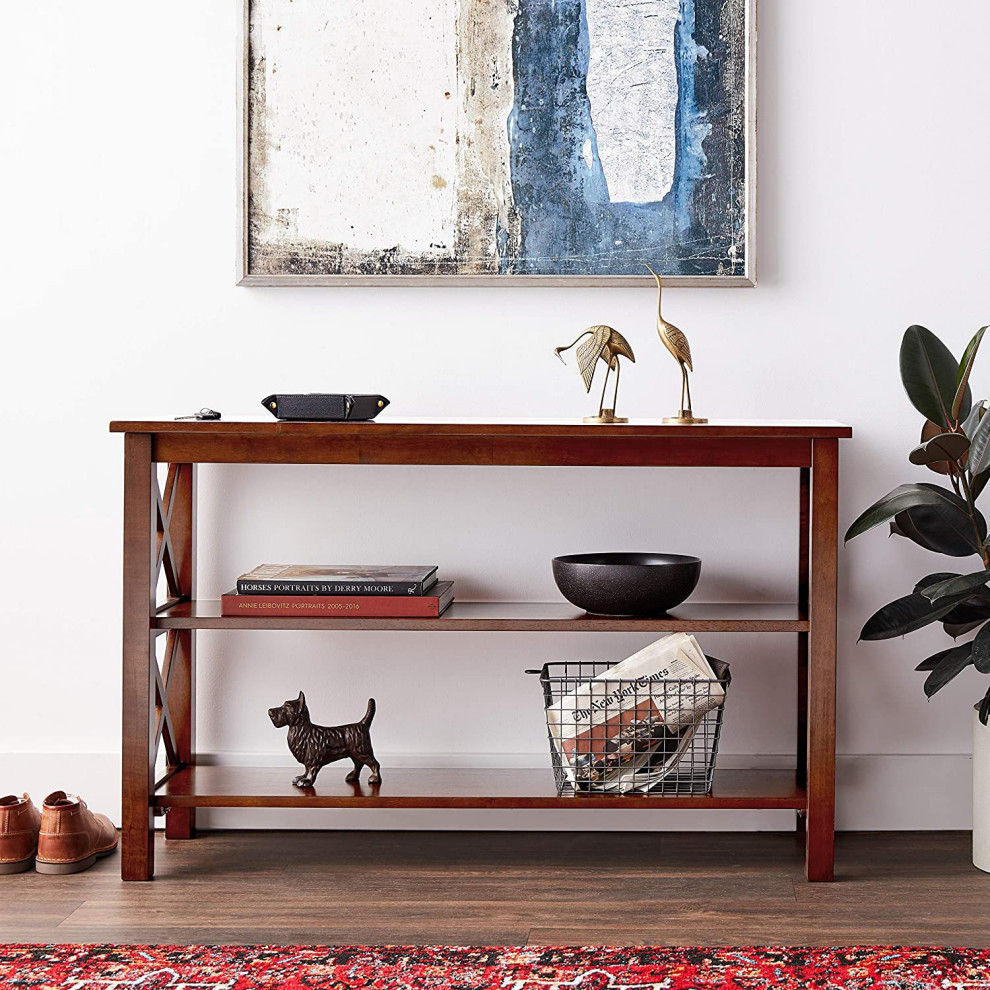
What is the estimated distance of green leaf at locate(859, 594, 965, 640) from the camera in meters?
1.99

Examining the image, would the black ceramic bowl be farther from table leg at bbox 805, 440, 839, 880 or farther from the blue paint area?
the blue paint area

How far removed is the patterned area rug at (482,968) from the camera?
1560mm

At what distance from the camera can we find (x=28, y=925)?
179cm

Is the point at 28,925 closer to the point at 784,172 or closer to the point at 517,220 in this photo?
the point at 517,220

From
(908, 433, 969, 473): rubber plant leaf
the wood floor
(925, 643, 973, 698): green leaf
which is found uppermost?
(908, 433, 969, 473): rubber plant leaf


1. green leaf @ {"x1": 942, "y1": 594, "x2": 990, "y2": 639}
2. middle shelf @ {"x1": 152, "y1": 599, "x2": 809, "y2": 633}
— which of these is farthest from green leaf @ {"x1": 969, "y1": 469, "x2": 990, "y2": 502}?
middle shelf @ {"x1": 152, "y1": 599, "x2": 809, "y2": 633}

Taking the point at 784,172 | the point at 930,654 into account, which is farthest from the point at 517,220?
the point at 930,654

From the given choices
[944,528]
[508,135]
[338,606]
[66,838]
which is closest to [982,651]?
[944,528]

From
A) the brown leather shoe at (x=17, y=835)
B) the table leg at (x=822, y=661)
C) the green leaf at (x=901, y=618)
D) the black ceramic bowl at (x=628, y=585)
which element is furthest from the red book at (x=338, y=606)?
the green leaf at (x=901, y=618)

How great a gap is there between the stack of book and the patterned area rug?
1.84 ft

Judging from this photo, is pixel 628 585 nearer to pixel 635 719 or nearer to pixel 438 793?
pixel 635 719

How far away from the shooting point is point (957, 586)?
1.85 m

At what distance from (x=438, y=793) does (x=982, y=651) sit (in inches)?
38.4

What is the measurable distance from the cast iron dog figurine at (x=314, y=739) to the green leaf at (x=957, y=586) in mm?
996
